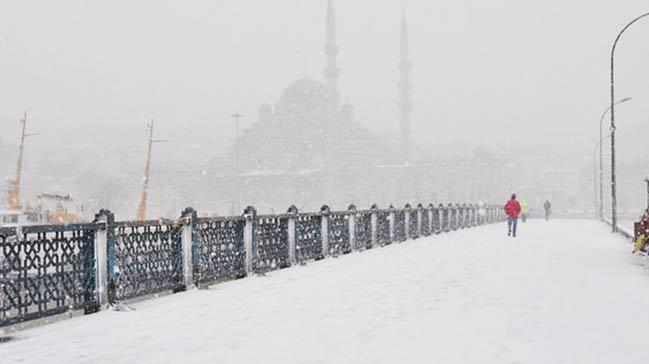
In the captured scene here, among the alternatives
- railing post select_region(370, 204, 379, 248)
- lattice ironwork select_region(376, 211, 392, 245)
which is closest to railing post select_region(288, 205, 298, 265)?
railing post select_region(370, 204, 379, 248)

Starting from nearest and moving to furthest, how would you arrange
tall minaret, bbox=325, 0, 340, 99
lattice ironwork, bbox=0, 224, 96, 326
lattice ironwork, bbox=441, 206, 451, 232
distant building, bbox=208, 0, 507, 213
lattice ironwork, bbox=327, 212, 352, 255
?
lattice ironwork, bbox=0, 224, 96, 326, lattice ironwork, bbox=327, 212, 352, 255, lattice ironwork, bbox=441, 206, 451, 232, tall minaret, bbox=325, 0, 340, 99, distant building, bbox=208, 0, 507, 213

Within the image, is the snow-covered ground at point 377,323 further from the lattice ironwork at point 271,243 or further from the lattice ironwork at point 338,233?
the lattice ironwork at point 338,233

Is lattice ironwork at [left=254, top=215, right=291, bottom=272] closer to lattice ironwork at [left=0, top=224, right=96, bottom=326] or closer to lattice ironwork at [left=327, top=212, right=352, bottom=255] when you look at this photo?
lattice ironwork at [left=327, top=212, right=352, bottom=255]

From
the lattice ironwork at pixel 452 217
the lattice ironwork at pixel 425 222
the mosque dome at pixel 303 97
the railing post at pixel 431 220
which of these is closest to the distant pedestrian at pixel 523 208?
the lattice ironwork at pixel 452 217

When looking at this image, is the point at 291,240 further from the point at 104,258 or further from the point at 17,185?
the point at 17,185

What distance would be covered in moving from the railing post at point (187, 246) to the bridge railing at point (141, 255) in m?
0.02

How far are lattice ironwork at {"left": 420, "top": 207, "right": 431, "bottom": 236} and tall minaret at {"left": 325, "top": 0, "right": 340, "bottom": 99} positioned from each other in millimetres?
109475

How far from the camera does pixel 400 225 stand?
93.1 feet

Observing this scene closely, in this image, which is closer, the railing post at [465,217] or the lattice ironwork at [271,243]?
the lattice ironwork at [271,243]

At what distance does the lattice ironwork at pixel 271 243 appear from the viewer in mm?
15062

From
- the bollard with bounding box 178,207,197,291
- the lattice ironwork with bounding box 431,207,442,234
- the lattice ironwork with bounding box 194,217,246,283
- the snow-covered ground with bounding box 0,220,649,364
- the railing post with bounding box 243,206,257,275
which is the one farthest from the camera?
the lattice ironwork with bounding box 431,207,442,234

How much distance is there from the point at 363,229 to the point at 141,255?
13.0 m

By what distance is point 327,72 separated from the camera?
14662cm

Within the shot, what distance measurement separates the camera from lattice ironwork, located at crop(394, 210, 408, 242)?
27719 mm
